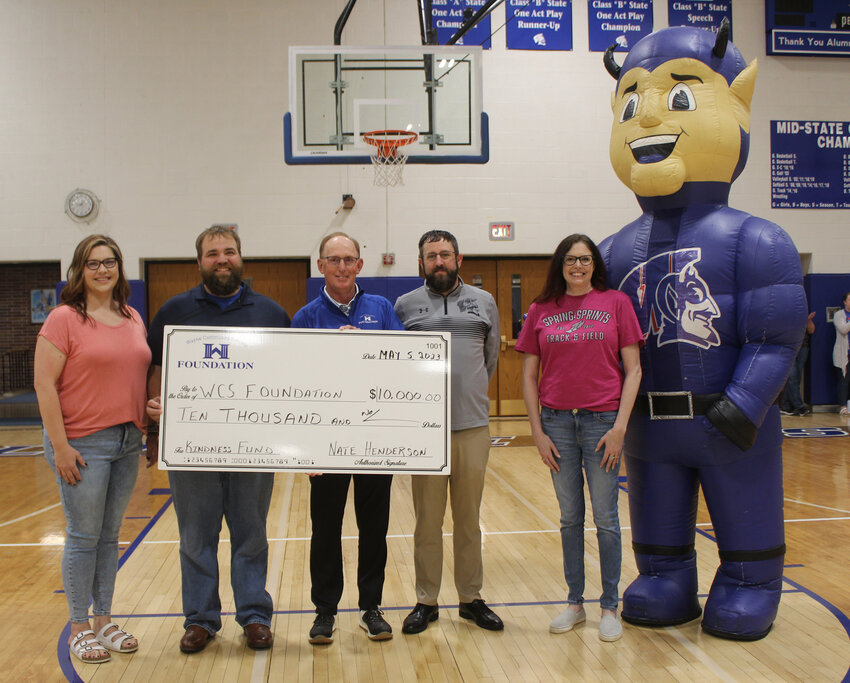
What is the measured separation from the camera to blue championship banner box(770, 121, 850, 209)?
10484 millimetres

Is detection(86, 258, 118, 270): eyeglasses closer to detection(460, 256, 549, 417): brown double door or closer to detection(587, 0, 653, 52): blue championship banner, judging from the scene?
detection(460, 256, 549, 417): brown double door

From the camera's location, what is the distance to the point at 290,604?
3.79m

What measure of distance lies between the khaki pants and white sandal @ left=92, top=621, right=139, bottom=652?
1.28 metres

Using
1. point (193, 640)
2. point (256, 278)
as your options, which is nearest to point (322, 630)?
point (193, 640)

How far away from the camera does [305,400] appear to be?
319cm

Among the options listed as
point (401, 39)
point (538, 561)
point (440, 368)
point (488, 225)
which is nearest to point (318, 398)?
point (440, 368)

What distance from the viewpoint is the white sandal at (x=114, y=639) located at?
126 inches

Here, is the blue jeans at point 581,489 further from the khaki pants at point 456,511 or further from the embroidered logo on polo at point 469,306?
the embroidered logo on polo at point 469,306

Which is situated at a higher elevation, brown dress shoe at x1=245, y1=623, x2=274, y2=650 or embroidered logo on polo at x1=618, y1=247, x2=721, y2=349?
embroidered logo on polo at x1=618, y1=247, x2=721, y2=349

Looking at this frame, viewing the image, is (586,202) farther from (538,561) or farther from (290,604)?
(290,604)

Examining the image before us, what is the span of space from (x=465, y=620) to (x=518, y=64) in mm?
8370

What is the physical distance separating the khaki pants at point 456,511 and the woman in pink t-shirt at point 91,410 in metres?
1.26

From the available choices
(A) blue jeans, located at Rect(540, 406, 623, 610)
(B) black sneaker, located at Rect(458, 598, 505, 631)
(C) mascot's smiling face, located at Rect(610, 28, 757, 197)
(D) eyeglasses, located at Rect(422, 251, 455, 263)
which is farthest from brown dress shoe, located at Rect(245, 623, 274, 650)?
(C) mascot's smiling face, located at Rect(610, 28, 757, 197)

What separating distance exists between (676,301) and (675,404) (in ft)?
1.52
